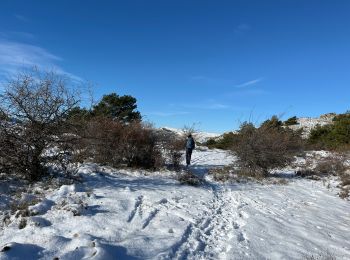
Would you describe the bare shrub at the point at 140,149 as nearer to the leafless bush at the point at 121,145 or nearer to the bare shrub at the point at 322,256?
the leafless bush at the point at 121,145

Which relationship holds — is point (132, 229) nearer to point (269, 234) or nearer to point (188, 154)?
point (269, 234)

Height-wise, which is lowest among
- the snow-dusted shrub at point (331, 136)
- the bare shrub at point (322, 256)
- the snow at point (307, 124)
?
the bare shrub at point (322, 256)

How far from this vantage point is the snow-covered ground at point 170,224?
244 inches

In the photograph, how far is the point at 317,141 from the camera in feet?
108

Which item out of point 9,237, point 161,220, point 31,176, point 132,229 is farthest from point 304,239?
point 31,176

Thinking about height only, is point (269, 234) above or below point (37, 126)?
below

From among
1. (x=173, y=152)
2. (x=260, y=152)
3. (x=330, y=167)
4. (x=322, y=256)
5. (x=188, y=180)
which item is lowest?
(x=322, y=256)

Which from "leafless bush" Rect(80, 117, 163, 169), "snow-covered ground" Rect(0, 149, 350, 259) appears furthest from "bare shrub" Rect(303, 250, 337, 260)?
"leafless bush" Rect(80, 117, 163, 169)

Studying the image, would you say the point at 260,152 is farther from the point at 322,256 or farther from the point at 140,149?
the point at 322,256

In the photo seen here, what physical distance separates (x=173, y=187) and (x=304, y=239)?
16.7 feet

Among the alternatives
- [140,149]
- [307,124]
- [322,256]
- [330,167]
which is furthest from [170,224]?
[307,124]

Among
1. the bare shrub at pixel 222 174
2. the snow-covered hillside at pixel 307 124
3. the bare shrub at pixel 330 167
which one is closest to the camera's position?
the bare shrub at pixel 222 174

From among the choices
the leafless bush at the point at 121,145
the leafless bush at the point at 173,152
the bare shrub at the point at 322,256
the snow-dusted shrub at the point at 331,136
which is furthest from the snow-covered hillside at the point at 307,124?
the bare shrub at the point at 322,256

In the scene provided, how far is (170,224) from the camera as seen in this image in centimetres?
783
